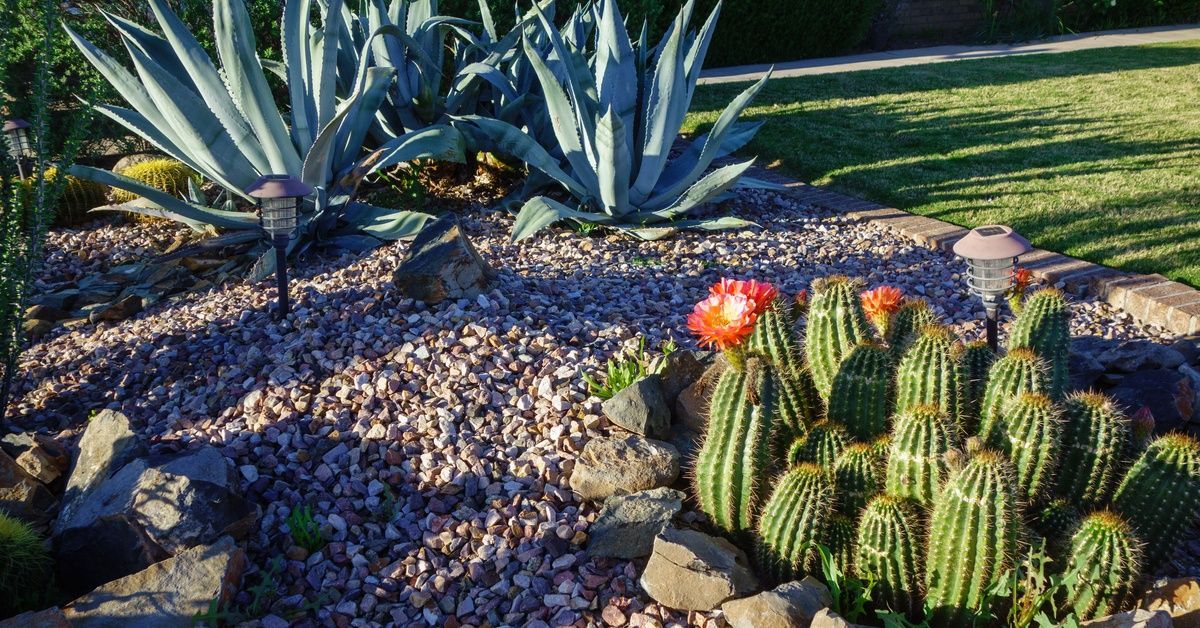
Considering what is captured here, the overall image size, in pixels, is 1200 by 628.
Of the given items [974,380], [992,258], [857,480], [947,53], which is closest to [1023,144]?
[992,258]

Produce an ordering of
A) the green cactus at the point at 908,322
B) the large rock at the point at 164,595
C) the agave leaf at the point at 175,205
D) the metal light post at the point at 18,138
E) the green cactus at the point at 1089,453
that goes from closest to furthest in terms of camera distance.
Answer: the large rock at the point at 164,595 < the green cactus at the point at 1089,453 < the green cactus at the point at 908,322 < the agave leaf at the point at 175,205 < the metal light post at the point at 18,138

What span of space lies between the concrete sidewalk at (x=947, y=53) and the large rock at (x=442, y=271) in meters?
7.24

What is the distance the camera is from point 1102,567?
2029mm

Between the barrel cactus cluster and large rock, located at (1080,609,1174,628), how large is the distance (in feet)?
0.14

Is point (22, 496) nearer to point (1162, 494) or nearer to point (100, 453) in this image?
point (100, 453)

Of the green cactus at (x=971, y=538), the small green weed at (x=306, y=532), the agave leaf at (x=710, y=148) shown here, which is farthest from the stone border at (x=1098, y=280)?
the small green weed at (x=306, y=532)

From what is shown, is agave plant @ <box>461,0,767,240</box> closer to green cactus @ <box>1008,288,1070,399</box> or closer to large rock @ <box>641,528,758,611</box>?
green cactus @ <box>1008,288,1070,399</box>

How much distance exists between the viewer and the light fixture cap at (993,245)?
266 centimetres

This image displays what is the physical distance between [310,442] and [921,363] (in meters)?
1.83

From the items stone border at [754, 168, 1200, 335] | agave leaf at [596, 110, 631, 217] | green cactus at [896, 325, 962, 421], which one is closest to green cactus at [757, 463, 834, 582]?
green cactus at [896, 325, 962, 421]

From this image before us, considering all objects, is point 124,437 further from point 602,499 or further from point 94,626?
point 602,499

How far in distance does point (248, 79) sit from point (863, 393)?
11.1 ft

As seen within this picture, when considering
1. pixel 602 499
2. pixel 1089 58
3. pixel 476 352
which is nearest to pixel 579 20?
pixel 476 352

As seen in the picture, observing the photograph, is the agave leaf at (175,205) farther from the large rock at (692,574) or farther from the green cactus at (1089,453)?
the green cactus at (1089,453)
